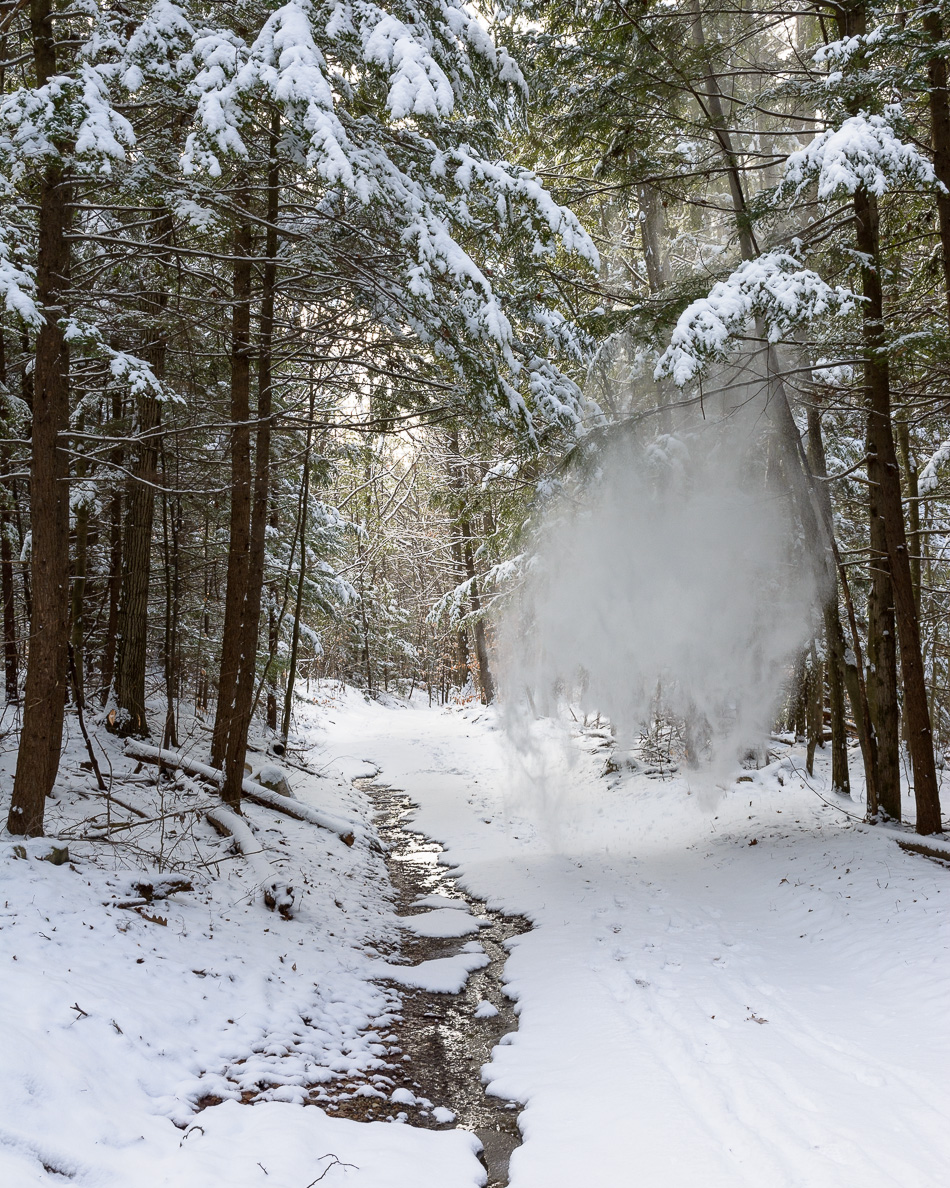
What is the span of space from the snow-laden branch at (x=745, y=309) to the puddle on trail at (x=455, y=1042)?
5.09 m

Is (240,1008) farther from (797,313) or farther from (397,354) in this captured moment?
(797,313)

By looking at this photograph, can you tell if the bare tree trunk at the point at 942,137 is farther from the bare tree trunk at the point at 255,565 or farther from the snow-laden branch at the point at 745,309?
the bare tree trunk at the point at 255,565

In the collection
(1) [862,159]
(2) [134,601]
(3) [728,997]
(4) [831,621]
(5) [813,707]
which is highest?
(1) [862,159]

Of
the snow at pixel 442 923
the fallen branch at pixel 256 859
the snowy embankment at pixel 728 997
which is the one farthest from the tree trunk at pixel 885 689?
the fallen branch at pixel 256 859

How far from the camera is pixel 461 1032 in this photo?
212 inches

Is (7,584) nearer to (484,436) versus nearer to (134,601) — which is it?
(134,601)

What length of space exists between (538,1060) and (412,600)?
3177cm

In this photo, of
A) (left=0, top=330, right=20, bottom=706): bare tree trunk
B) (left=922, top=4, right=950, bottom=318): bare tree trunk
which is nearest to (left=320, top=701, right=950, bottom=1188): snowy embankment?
(left=0, top=330, right=20, bottom=706): bare tree trunk

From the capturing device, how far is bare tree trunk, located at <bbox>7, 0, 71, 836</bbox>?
5.50 m

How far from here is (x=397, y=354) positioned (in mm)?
7602

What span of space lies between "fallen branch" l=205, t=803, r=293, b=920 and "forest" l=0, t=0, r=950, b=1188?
54 millimetres

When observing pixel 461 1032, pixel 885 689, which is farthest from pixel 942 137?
pixel 461 1032

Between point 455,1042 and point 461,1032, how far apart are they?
16 cm

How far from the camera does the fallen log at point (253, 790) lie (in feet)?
28.4
